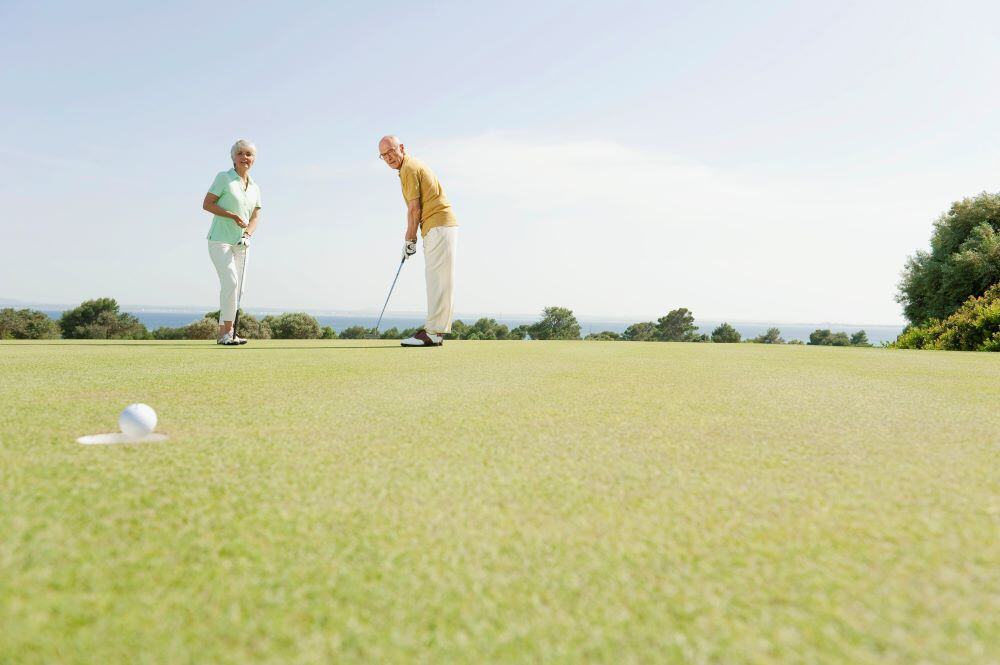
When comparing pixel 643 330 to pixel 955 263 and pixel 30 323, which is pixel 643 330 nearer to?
pixel 955 263

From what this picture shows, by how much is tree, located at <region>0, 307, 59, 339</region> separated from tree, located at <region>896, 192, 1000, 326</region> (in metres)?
29.5

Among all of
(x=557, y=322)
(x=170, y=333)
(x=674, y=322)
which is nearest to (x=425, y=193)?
(x=170, y=333)

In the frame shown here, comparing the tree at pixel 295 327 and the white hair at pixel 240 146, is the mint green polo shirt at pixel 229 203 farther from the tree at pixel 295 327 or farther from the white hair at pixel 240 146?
the tree at pixel 295 327

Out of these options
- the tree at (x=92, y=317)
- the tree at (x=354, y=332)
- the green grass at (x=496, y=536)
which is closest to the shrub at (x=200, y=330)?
the tree at (x=354, y=332)

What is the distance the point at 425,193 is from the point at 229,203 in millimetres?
2901

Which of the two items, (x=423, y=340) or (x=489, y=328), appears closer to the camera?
(x=423, y=340)

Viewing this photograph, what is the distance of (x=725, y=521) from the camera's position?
1.94 m

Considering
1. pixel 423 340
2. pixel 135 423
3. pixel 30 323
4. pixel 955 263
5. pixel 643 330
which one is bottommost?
pixel 135 423

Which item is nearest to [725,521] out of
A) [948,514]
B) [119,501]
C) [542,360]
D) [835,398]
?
[948,514]

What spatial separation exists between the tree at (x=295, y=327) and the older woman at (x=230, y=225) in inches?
263

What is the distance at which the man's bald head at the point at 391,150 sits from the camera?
29.0 feet

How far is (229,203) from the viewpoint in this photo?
931cm

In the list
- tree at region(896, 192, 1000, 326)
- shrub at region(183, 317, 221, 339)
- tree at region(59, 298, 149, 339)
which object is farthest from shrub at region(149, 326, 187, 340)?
tree at region(896, 192, 1000, 326)

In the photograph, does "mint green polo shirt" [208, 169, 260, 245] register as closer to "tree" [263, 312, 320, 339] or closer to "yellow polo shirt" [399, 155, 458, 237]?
"yellow polo shirt" [399, 155, 458, 237]
